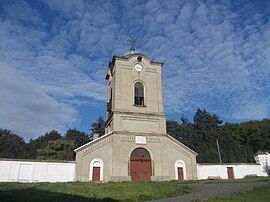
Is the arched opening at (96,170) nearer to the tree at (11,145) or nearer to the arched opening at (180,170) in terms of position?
the arched opening at (180,170)

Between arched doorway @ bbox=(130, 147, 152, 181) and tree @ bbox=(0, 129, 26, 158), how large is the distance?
5008cm

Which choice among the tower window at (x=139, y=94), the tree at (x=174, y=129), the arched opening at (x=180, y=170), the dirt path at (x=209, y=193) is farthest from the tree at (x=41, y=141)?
the dirt path at (x=209, y=193)

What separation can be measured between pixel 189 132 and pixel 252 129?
16069 mm

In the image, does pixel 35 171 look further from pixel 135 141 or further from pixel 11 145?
pixel 11 145

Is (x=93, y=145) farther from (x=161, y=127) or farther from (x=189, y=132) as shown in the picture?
(x=189, y=132)

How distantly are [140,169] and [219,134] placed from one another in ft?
167

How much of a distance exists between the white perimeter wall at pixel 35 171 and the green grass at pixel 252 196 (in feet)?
56.3

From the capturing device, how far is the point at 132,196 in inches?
604

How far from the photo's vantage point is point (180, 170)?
101ft

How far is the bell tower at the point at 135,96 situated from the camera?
3131 centimetres

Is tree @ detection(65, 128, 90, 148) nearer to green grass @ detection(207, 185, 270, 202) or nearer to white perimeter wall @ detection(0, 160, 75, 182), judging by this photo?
white perimeter wall @ detection(0, 160, 75, 182)

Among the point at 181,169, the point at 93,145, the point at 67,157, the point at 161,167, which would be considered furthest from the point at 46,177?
the point at 67,157

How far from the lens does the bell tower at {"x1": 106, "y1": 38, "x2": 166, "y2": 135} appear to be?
1233 inches

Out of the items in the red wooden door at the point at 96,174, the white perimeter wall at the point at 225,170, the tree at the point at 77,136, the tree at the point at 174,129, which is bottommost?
the red wooden door at the point at 96,174
